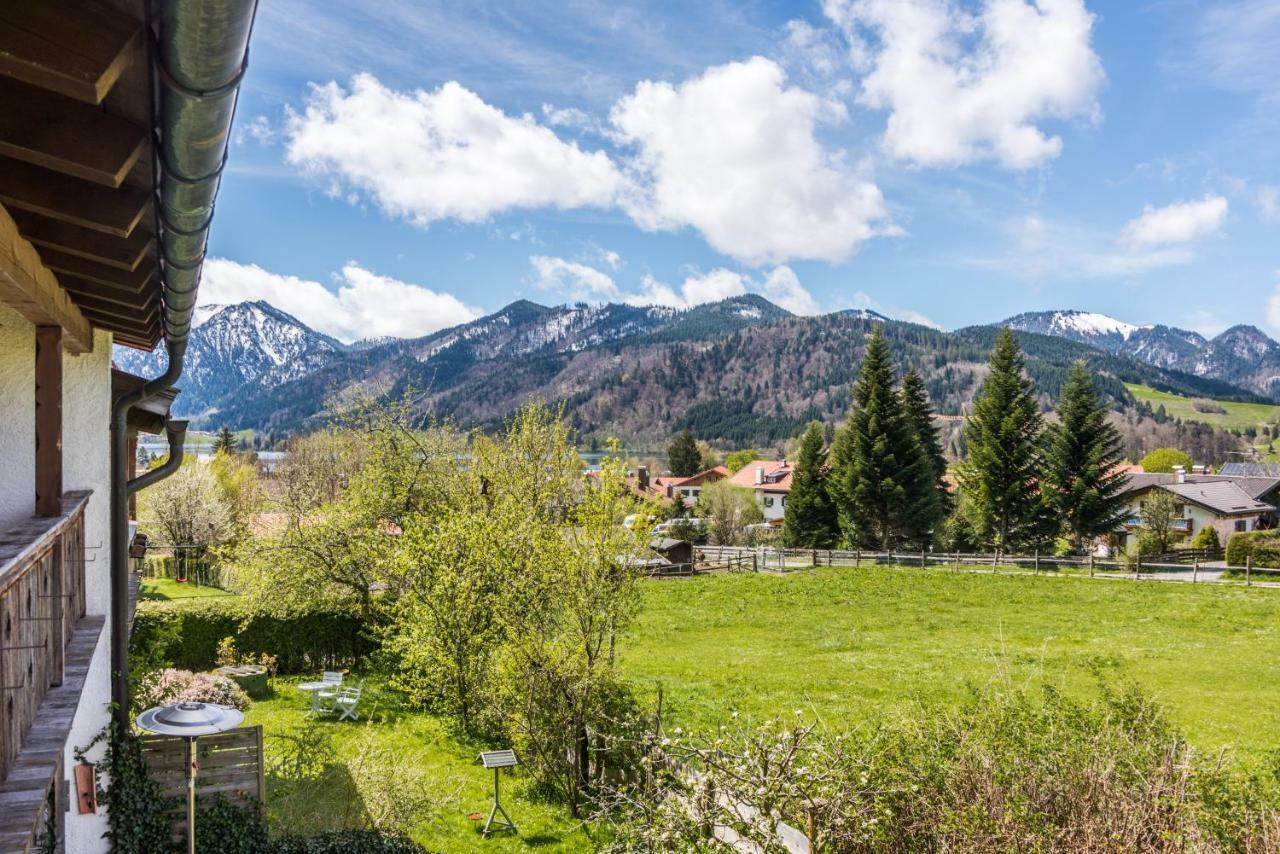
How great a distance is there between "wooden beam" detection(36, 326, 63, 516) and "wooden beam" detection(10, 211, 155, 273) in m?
1.04

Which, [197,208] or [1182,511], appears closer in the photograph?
[197,208]

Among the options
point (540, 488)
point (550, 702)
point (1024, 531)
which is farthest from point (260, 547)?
point (1024, 531)

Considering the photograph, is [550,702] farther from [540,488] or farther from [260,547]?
[260,547]

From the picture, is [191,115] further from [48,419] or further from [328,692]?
[328,692]

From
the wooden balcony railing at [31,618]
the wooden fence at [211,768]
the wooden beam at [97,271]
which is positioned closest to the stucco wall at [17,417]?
the wooden balcony railing at [31,618]

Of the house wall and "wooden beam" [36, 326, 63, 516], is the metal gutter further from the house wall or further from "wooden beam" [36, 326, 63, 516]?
the house wall

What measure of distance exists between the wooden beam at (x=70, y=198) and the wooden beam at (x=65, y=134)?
0.50m

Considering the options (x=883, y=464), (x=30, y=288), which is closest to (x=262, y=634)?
(x=30, y=288)

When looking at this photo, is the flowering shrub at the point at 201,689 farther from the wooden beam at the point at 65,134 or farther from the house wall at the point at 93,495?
the wooden beam at the point at 65,134

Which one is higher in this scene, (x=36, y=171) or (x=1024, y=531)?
(x=36, y=171)

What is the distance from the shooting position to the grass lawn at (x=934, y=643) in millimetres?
13883

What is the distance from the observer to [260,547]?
17.7m

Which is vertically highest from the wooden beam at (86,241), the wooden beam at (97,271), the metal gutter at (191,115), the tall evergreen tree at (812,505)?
the wooden beam at (97,271)

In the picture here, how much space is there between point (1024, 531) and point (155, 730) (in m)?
37.2
